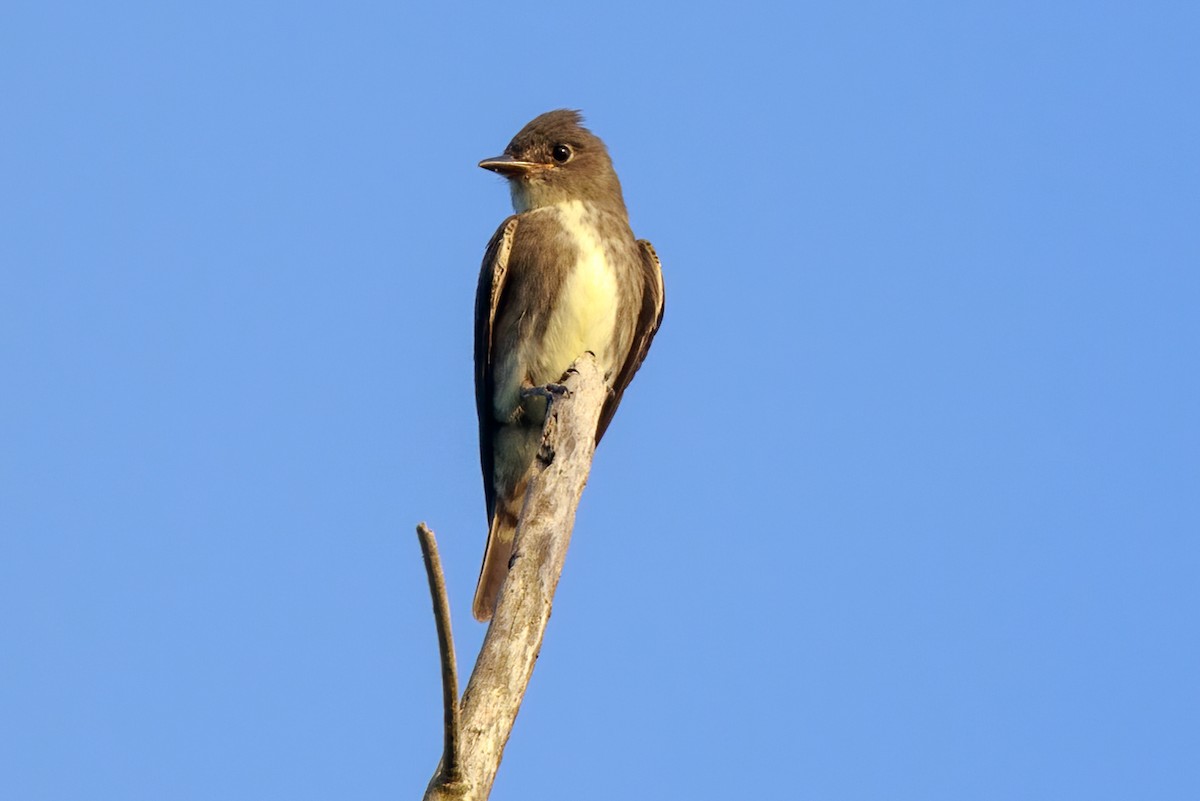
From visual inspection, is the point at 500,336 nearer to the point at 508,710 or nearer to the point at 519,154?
the point at 519,154

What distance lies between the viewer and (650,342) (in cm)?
999

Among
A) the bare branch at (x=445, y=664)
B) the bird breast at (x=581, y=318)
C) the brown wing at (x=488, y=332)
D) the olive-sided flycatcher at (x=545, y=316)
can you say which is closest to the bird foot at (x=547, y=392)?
the olive-sided flycatcher at (x=545, y=316)

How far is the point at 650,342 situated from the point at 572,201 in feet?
3.39

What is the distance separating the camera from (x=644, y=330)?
9.86m

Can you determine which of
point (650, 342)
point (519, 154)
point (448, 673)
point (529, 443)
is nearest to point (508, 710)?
point (448, 673)

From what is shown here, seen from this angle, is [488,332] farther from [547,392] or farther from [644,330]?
[547,392]

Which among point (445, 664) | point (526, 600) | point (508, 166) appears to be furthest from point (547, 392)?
point (445, 664)

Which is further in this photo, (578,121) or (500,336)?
(578,121)

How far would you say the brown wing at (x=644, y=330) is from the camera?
32.2 ft

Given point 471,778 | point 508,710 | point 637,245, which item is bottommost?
point 471,778

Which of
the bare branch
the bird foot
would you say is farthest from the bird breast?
the bare branch

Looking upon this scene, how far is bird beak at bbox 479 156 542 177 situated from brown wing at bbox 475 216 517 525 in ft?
2.17

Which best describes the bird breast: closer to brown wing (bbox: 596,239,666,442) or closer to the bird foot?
the bird foot

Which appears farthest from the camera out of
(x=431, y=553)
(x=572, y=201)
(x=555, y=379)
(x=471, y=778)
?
(x=572, y=201)
